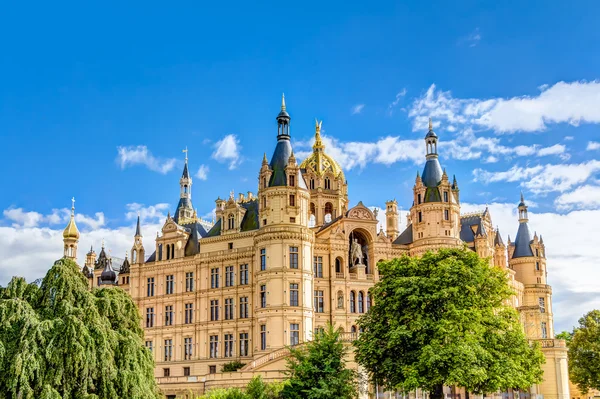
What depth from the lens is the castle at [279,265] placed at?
6138cm

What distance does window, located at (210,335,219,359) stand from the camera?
67.1m

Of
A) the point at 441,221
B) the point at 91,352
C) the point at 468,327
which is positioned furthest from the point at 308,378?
the point at 441,221

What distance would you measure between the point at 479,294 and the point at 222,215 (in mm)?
30085

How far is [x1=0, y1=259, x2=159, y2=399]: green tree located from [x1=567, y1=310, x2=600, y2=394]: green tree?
4716 centimetres

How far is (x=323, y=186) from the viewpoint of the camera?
249 ft

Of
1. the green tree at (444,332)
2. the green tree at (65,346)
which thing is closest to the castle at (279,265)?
the green tree at (444,332)

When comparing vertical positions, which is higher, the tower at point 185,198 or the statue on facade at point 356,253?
the tower at point 185,198

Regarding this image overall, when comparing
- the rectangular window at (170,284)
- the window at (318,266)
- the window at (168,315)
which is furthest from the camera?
the rectangular window at (170,284)

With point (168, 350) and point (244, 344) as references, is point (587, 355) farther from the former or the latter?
point (168, 350)

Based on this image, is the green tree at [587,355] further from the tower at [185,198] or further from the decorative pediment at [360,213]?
the tower at [185,198]

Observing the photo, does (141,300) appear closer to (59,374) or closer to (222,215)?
(222,215)

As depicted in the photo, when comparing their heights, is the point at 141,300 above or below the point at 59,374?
above

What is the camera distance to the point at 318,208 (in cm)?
7412

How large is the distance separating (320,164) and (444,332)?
122ft
